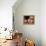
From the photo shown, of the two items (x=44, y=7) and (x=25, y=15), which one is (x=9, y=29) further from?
(x=44, y=7)

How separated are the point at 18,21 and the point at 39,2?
1.12m

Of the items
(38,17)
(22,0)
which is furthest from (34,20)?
(22,0)

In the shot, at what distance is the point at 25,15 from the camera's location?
446cm

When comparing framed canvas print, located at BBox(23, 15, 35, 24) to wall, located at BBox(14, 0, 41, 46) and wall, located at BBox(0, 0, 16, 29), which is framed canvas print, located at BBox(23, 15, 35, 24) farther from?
wall, located at BBox(0, 0, 16, 29)

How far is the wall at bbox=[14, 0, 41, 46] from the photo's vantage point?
4.41 metres

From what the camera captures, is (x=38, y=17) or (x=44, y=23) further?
(x=38, y=17)

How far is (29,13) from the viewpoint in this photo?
14.5 feet

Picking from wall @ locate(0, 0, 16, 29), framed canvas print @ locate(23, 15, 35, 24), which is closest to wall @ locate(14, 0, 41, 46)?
framed canvas print @ locate(23, 15, 35, 24)

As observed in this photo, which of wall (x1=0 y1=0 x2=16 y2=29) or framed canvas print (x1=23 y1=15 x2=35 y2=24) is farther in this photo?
framed canvas print (x1=23 y1=15 x2=35 y2=24)

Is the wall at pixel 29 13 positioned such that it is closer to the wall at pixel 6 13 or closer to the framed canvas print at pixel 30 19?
the framed canvas print at pixel 30 19

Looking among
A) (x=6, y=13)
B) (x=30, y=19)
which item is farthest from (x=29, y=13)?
(x=6, y=13)

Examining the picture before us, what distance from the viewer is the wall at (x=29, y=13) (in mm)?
4410

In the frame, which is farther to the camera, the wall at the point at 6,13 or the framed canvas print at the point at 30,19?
the framed canvas print at the point at 30,19

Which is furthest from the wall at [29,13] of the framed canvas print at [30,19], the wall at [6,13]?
the wall at [6,13]
